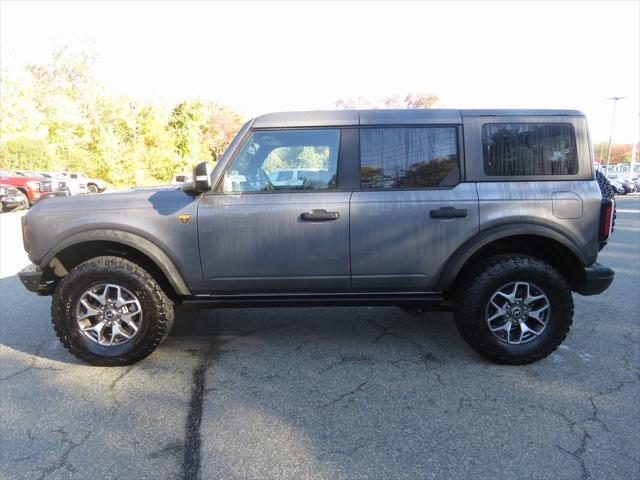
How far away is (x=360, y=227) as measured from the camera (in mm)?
3125

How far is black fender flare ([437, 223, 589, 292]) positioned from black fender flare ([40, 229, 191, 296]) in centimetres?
213

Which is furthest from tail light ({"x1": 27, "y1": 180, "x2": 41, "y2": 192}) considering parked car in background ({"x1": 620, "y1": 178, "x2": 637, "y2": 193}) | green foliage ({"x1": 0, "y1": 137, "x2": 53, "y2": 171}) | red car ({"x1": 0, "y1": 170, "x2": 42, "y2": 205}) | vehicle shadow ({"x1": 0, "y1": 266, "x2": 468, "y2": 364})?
parked car in background ({"x1": 620, "y1": 178, "x2": 637, "y2": 193})

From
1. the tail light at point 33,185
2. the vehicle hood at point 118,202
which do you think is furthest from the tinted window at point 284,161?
the tail light at point 33,185

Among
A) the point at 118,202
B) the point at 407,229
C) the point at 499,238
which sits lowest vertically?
the point at 499,238

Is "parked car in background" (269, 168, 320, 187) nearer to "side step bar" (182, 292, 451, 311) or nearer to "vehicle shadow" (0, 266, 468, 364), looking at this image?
"side step bar" (182, 292, 451, 311)

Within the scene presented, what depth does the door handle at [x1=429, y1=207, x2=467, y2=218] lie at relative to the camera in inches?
122

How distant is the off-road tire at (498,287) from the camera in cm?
312

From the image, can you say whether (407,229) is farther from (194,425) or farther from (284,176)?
(194,425)

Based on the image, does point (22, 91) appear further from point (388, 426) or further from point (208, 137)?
point (388, 426)

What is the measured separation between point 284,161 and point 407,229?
1.08 metres

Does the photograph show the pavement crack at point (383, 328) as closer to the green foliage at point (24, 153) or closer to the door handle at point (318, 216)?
the door handle at point (318, 216)

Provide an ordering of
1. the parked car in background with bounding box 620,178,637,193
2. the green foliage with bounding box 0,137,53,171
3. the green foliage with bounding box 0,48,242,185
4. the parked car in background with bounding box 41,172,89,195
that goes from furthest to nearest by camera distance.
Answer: the parked car in background with bounding box 620,178,637,193 → the green foliage with bounding box 0,48,242,185 → the green foliage with bounding box 0,137,53,171 → the parked car in background with bounding box 41,172,89,195

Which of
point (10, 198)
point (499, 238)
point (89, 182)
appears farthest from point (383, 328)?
point (89, 182)

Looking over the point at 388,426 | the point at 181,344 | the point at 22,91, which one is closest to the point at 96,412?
the point at 181,344
